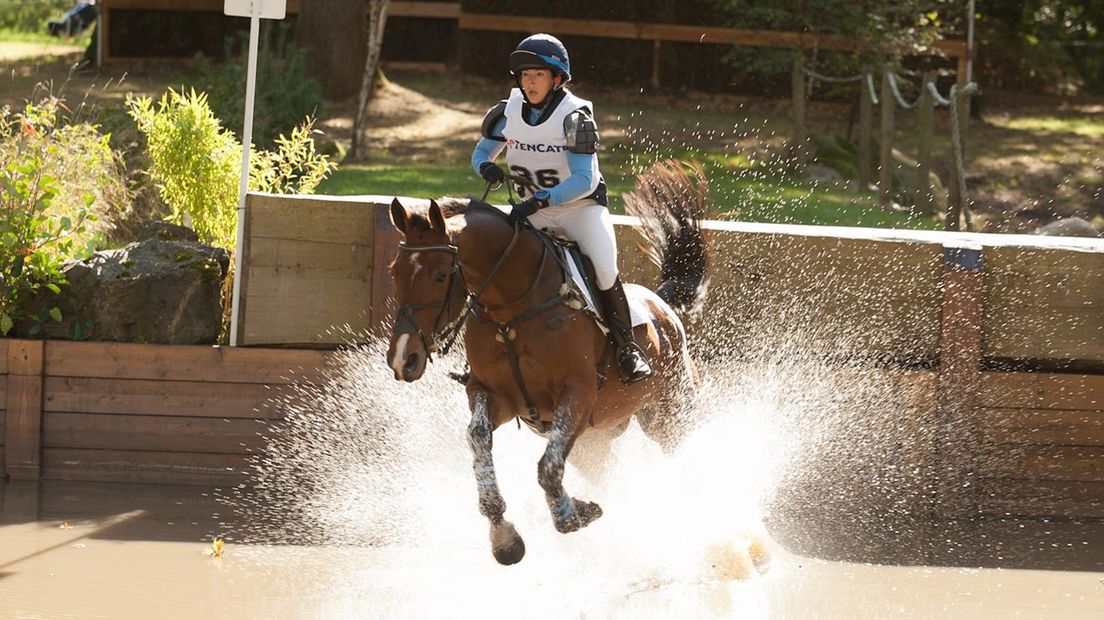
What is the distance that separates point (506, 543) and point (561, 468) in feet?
1.23

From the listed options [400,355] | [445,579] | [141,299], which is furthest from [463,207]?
[141,299]

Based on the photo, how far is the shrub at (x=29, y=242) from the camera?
25.8 ft

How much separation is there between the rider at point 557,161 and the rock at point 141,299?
104 inches

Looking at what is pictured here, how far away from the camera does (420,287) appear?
502 cm

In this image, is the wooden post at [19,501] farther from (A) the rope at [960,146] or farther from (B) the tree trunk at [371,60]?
(A) the rope at [960,146]

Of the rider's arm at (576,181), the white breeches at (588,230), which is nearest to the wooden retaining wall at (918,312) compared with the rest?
the white breeches at (588,230)

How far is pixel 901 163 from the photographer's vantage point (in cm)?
1584

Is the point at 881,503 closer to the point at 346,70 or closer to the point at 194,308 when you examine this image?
the point at 194,308

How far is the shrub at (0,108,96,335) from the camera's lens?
7.87 meters

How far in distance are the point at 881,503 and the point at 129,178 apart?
19.4 ft

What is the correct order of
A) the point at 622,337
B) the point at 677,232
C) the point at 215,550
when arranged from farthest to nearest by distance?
the point at 677,232 → the point at 215,550 → the point at 622,337

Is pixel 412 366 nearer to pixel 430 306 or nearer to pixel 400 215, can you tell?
pixel 430 306

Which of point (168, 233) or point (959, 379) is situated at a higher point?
point (168, 233)

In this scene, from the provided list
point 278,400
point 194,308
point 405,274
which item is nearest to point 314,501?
point 278,400
